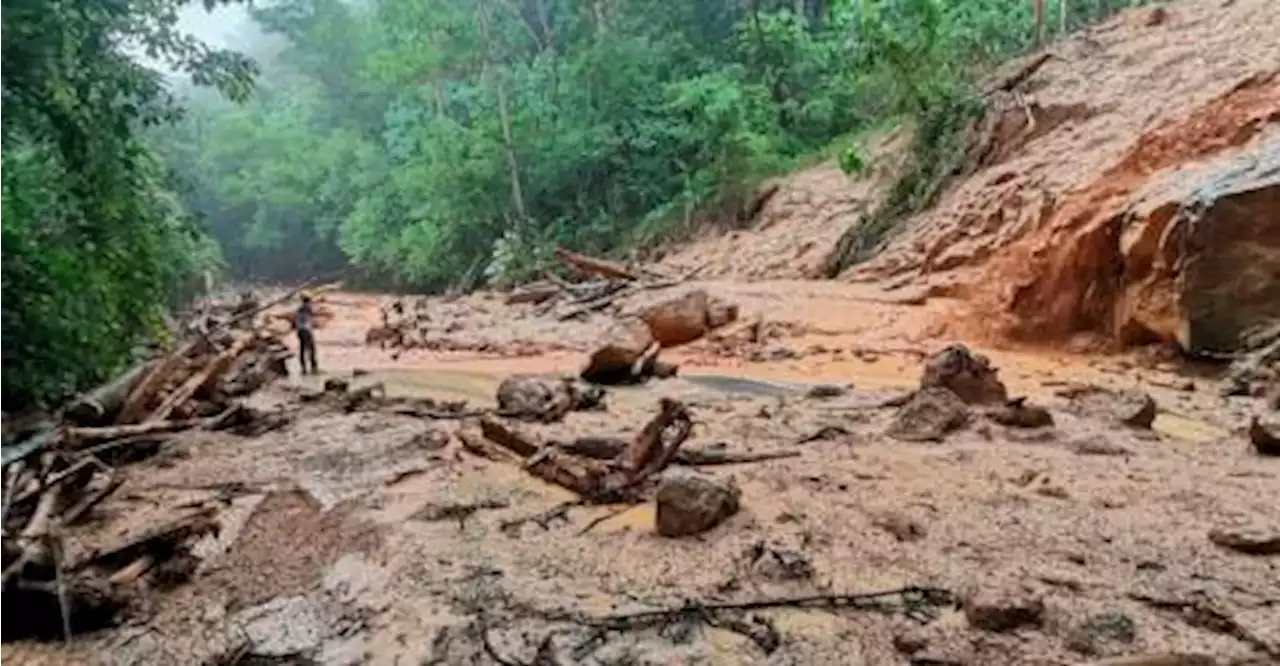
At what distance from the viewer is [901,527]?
581 cm

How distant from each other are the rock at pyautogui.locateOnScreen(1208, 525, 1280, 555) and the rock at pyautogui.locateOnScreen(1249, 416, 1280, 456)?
186 cm

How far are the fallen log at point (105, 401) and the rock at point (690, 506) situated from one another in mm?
5835

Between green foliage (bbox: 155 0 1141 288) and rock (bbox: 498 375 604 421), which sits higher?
green foliage (bbox: 155 0 1141 288)

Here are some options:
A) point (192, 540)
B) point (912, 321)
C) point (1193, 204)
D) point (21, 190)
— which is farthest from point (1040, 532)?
point (21, 190)

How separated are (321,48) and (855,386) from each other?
1502 inches

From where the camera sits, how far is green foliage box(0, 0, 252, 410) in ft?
30.4

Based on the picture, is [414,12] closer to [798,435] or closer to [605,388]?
[605,388]

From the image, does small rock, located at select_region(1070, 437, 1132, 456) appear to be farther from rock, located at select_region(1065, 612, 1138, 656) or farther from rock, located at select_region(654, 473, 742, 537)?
rock, located at select_region(1065, 612, 1138, 656)

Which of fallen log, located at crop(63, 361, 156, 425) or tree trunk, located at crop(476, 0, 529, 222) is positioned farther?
tree trunk, located at crop(476, 0, 529, 222)

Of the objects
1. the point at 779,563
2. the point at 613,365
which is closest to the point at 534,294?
the point at 613,365

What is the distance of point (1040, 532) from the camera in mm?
5664

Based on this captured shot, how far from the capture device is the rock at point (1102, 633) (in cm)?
427

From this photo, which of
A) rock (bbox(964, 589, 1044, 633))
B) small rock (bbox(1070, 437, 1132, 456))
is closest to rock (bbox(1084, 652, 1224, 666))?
rock (bbox(964, 589, 1044, 633))

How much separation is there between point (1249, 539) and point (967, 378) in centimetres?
355
